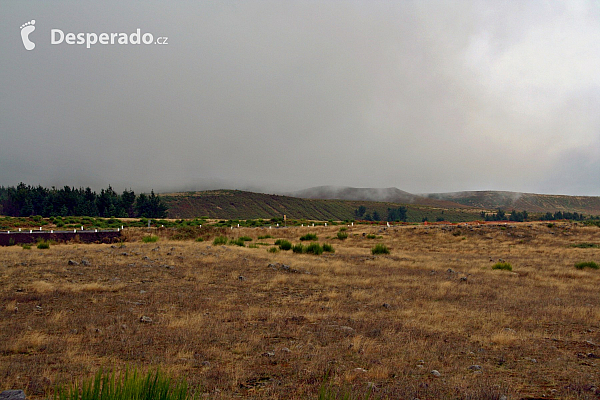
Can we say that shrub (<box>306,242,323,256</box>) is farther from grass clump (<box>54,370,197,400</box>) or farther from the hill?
the hill

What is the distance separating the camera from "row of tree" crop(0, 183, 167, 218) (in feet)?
284

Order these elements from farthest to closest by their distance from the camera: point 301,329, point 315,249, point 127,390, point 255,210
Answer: point 255,210 → point 315,249 → point 301,329 → point 127,390

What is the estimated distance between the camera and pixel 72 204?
8912 cm

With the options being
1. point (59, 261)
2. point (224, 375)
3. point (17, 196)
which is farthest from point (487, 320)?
point (17, 196)

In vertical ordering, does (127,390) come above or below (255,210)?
above

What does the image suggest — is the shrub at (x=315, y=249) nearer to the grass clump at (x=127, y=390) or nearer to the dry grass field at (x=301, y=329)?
the dry grass field at (x=301, y=329)

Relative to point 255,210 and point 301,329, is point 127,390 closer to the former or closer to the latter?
point 301,329

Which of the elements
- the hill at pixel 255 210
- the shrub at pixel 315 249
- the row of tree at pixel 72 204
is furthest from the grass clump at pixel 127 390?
the hill at pixel 255 210

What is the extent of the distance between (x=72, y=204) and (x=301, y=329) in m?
99.8

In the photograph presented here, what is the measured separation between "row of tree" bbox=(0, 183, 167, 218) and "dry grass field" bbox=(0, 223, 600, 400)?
3302 inches

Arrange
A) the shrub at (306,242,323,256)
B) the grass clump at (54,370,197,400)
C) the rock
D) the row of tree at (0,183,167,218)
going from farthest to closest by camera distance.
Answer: the row of tree at (0,183,167,218), the shrub at (306,242,323,256), the rock, the grass clump at (54,370,197,400)

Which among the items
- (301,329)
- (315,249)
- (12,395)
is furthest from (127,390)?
(315,249)

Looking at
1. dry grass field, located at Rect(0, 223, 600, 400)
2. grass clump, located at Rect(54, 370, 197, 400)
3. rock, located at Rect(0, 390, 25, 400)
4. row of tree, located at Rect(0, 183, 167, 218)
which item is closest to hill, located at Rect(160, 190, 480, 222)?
row of tree, located at Rect(0, 183, 167, 218)

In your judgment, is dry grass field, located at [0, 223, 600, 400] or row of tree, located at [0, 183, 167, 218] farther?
row of tree, located at [0, 183, 167, 218]
